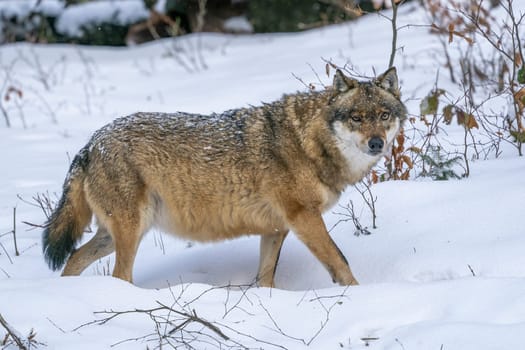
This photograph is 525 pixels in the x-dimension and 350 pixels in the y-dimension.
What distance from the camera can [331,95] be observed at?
233 inches

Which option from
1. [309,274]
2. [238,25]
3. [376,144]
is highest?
[376,144]

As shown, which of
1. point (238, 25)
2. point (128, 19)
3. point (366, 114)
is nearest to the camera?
point (366, 114)

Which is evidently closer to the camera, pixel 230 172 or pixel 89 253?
pixel 230 172

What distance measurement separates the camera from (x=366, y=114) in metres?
5.71

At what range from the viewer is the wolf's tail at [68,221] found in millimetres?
6020

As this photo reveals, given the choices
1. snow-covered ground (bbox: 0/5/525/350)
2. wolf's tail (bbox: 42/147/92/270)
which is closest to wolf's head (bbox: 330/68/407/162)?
snow-covered ground (bbox: 0/5/525/350)

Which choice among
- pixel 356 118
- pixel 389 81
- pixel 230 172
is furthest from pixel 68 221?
pixel 389 81

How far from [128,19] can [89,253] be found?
1144 cm

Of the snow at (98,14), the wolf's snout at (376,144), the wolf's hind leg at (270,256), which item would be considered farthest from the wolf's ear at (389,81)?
the snow at (98,14)

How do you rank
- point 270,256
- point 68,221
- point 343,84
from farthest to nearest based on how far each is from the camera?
point 270,256, point 68,221, point 343,84

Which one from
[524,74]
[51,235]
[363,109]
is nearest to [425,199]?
[363,109]

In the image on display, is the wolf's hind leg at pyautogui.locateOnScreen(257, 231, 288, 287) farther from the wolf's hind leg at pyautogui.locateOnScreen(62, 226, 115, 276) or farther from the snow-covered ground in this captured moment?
the wolf's hind leg at pyautogui.locateOnScreen(62, 226, 115, 276)

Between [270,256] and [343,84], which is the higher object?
[343,84]

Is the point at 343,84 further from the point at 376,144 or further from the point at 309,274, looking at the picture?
the point at 309,274
